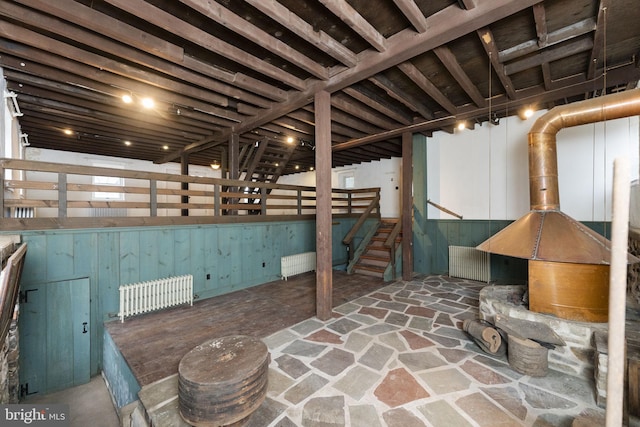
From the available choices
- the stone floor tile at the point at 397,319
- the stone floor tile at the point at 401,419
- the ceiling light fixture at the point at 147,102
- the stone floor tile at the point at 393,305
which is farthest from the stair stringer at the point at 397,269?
the ceiling light fixture at the point at 147,102

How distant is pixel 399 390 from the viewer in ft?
7.67

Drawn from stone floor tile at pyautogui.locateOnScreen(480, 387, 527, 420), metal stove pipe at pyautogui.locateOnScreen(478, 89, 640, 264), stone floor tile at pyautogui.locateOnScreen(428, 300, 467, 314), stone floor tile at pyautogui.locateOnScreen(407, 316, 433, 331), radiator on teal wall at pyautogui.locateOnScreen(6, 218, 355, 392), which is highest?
metal stove pipe at pyautogui.locateOnScreen(478, 89, 640, 264)

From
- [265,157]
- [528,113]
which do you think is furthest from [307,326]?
[265,157]

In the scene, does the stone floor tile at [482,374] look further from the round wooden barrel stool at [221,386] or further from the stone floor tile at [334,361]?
the round wooden barrel stool at [221,386]

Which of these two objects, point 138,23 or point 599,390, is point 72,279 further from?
point 599,390

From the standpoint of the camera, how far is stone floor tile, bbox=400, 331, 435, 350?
3.05 metres

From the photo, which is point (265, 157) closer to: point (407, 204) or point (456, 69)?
point (407, 204)

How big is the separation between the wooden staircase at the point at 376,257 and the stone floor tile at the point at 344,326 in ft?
7.72

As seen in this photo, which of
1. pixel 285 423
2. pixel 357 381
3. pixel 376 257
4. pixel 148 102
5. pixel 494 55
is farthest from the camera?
pixel 376 257

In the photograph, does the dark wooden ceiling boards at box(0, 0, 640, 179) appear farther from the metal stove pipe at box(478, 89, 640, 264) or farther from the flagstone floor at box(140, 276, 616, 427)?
the flagstone floor at box(140, 276, 616, 427)

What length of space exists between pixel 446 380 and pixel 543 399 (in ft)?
2.52

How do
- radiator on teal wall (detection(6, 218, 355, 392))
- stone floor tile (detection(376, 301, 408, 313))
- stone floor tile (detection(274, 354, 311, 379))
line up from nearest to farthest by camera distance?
stone floor tile (detection(274, 354, 311, 379)) → radiator on teal wall (detection(6, 218, 355, 392)) → stone floor tile (detection(376, 301, 408, 313))

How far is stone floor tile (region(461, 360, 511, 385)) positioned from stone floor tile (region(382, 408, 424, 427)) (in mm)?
895

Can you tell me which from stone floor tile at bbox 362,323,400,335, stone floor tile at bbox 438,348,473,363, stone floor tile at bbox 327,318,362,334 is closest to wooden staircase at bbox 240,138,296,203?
stone floor tile at bbox 327,318,362,334
